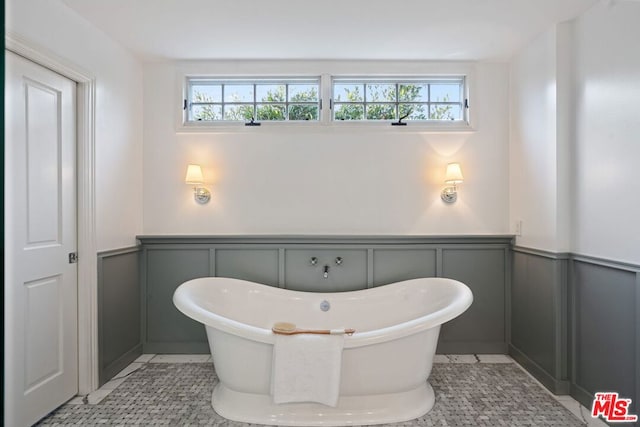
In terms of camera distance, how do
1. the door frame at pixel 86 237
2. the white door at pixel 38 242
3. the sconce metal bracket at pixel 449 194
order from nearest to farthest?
1. the white door at pixel 38 242
2. the door frame at pixel 86 237
3. the sconce metal bracket at pixel 449 194

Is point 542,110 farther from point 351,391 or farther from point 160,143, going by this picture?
point 160,143

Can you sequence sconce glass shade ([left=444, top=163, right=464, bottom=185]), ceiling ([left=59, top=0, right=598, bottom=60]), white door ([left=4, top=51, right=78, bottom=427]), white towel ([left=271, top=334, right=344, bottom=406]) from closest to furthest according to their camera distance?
white door ([left=4, top=51, right=78, bottom=427])
white towel ([left=271, top=334, right=344, bottom=406])
ceiling ([left=59, top=0, right=598, bottom=60])
sconce glass shade ([left=444, top=163, right=464, bottom=185])

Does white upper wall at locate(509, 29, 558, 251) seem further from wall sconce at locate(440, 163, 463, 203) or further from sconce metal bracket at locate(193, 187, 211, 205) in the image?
sconce metal bracket at locate(193, 187, 211, 205)

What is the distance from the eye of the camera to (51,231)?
2.05m

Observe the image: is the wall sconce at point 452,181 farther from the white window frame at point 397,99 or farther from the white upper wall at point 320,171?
the white window frame at point 397,99

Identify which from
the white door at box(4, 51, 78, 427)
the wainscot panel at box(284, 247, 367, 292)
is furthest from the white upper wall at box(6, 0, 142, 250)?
the wainscot panel at box(284, 247, 367, 292)

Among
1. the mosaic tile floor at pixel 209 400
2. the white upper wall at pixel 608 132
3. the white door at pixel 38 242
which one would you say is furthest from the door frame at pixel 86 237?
the white upper wall at pixel 608 132

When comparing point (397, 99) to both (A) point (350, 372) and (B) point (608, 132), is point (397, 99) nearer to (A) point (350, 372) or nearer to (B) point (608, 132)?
(B) point (608, 132)

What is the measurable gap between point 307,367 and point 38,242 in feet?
5.28

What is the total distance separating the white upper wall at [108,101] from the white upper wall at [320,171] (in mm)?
132

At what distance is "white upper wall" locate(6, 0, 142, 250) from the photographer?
1898mm

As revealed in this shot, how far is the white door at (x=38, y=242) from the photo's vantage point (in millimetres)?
1777

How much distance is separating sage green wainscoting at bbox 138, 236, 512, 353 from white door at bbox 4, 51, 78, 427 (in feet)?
A: 2.21

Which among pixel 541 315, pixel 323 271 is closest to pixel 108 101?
pixel 323 271
